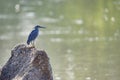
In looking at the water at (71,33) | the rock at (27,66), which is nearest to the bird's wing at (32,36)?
the rock at (27,66)

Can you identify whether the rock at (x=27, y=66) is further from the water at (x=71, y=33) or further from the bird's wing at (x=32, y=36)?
the water at (x=71, y=33)

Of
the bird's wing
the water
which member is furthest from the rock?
the water

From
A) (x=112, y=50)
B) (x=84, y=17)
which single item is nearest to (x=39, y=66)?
(x=112, y=50)

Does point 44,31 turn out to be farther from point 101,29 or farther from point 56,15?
point 56,15

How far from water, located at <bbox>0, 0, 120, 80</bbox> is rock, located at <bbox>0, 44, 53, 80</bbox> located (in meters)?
7.58

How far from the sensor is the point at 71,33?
131 feet

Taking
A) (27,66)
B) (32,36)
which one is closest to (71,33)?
(32,36)

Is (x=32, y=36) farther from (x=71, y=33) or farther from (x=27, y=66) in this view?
(x=71, y=33)

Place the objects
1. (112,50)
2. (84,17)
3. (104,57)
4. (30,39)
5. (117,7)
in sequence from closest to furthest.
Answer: (30,39), (104,57), (112,50), (84,17), (117,7)

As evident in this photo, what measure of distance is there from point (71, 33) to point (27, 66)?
23.5m

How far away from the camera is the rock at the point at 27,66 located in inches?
640

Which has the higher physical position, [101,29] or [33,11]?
[33,11]

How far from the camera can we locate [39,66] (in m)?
16.5

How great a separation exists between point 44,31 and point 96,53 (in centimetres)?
1079
